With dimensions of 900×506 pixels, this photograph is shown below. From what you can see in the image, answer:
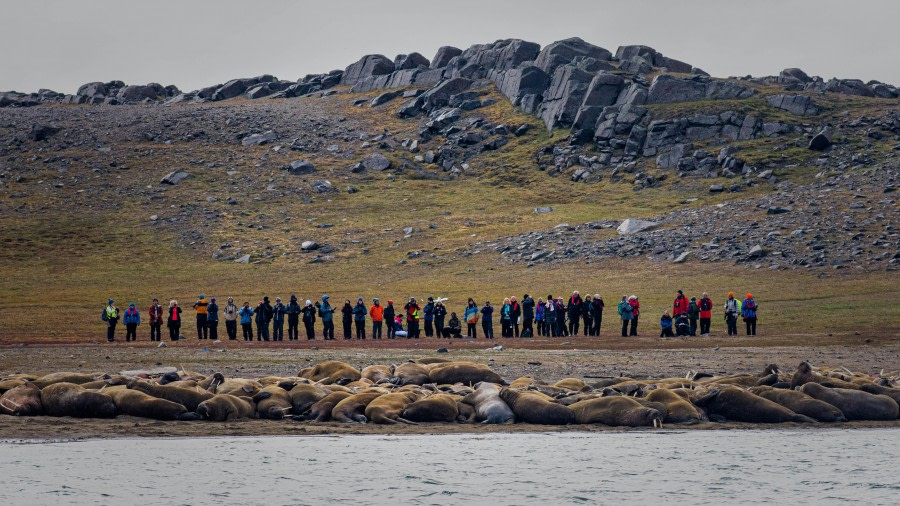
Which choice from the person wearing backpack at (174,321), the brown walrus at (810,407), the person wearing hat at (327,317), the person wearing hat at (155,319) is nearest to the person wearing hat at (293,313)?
the person wearing hat at (327,317)

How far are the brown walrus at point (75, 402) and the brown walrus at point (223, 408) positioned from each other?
2.12m

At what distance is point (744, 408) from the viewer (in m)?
24.9

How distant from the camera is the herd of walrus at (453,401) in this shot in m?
24.4

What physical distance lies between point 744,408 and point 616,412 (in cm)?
316

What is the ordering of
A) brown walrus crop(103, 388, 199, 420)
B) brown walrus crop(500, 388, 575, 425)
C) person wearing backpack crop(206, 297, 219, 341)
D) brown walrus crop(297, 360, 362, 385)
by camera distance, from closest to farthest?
1. brown walrus crop(103, 388, 199, 420)
2. brown walrus crop(500, 388, 575, 425)
3. brown walrus crop(297, 360, 362, 385)
4. person wearing backpack crop(206, 297, 219, 341)

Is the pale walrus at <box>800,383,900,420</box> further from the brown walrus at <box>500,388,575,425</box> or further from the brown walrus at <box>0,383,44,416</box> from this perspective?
the brown walrus at <box>0,383,44,416</box>

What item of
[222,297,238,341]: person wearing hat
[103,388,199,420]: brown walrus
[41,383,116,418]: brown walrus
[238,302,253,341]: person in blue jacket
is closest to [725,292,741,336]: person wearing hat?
[238,302,253,341]: person in blue jacket

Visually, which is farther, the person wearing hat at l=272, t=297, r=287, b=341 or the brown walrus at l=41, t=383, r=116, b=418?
the person wearing hat at l=272, t=297, r=287, b=341

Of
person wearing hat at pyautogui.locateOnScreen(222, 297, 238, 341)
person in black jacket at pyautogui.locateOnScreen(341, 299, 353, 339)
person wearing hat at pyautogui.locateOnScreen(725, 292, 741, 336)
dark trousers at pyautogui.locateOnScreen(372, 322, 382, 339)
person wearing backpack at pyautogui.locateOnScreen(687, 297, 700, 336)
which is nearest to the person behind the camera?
person wearing hat at pyautogui.locateOnScreen(725, 292, 741, 336)

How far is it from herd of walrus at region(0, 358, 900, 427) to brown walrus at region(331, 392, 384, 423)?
23mm

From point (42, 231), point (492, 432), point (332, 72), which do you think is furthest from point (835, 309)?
point (332, 72)

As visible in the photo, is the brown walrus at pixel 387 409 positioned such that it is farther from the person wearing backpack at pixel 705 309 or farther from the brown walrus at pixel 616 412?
the person wearing backpack at pixel 705 309

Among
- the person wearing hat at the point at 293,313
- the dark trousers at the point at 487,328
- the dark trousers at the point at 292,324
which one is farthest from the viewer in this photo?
the dark trousers at the point at 487,328

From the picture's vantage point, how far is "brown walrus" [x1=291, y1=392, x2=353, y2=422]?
24.9 meters
